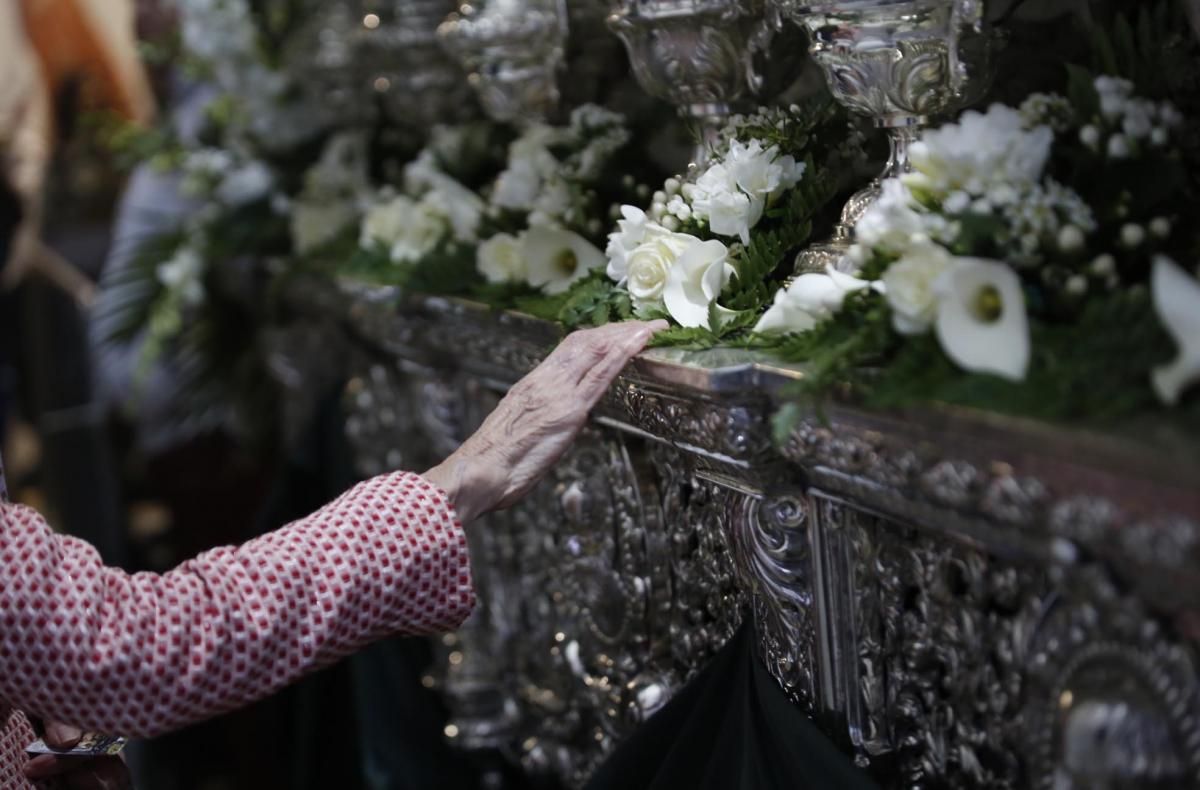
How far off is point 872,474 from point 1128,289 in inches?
8.2

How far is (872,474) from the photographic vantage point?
98cm

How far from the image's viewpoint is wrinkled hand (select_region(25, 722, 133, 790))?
1.28 metres

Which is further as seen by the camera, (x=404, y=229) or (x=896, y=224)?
(x=404, y=229)

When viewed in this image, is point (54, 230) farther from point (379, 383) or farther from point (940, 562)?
point (940, 562)

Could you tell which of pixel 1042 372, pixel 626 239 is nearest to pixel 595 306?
pixel 626 239

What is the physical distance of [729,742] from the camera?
1.23 m

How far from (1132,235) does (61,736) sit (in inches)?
40.2

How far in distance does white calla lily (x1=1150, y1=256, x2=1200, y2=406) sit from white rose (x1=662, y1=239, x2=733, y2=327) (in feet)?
1.52

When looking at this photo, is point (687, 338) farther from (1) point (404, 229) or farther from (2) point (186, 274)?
(2) point (186, 274)

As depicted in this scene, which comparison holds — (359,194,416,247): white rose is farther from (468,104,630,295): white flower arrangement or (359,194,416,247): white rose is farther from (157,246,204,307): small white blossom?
(157,246,204,307): small white blossom

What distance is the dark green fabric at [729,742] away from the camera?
1.11 m

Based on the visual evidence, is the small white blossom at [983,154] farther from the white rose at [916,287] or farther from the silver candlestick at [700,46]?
the silver candlestick at [700,46]

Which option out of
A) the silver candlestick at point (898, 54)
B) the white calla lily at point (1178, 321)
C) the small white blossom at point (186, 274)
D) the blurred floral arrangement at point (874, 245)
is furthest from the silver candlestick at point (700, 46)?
the small white blossom at point (186, 274)

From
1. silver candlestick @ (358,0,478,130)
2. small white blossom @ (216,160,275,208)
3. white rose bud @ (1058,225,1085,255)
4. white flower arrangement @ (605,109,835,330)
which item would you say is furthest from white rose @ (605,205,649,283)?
small white blossom @ (216,160,275,208)
